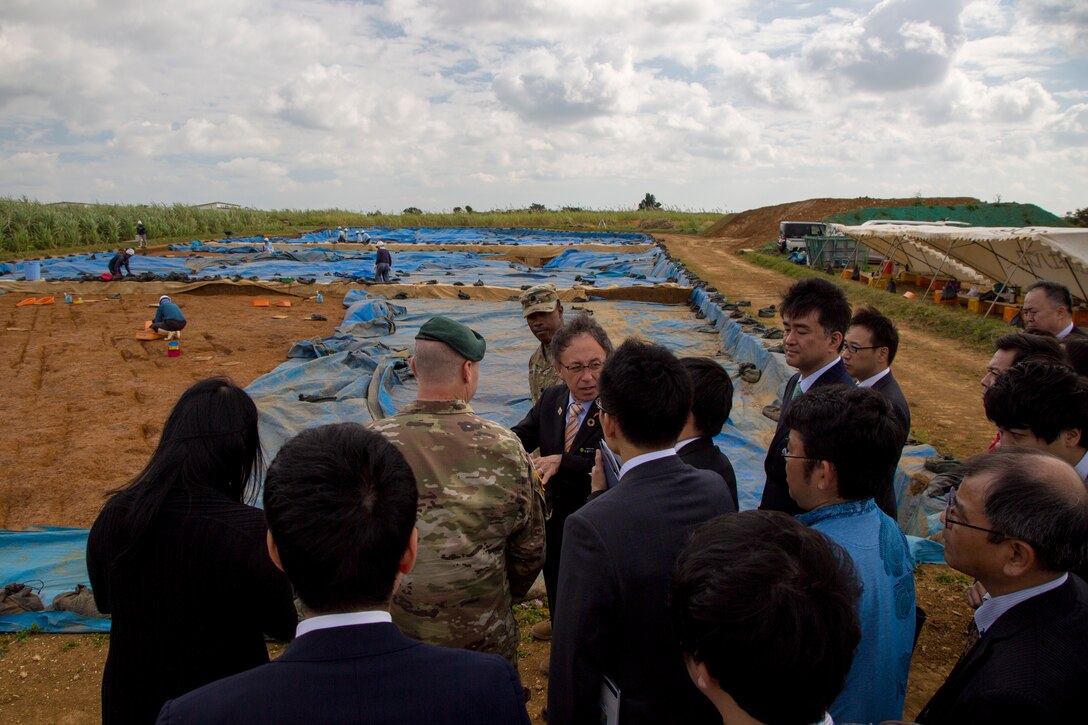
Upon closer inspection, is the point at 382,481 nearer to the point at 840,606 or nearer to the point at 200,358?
the point at 840,606

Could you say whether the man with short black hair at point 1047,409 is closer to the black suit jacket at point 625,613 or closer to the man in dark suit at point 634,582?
→ the man in dark suit at point 634,582

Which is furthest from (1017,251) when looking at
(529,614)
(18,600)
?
(18,600)

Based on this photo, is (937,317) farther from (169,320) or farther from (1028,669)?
(169,320)

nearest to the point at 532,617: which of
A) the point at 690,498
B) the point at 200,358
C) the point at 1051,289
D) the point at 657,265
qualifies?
the point at 690,498

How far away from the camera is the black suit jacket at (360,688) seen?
1054 mm

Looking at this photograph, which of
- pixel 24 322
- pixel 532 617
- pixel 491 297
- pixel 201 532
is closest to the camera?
pixel 201 532

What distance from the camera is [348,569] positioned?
117 cm

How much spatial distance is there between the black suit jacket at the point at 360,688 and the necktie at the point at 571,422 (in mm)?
1892

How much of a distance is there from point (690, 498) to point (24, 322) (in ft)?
47.6

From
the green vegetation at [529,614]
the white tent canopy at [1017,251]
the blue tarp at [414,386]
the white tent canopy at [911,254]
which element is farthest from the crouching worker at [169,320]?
the white tent canopy at [911,254]

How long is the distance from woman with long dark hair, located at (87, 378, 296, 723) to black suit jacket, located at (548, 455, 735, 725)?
0.77m

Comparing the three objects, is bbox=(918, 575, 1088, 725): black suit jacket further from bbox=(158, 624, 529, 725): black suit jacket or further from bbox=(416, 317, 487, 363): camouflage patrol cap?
bbox=(416, 317, 487, 363): camouflage patrol cap

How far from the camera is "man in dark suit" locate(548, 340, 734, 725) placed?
1.63 meters

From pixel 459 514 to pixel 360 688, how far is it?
93cm
